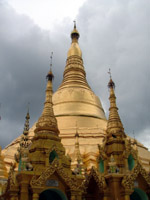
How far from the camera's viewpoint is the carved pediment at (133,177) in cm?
1401

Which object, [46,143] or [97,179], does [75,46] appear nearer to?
[46,143]

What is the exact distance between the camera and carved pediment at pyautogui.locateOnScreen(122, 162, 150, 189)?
14.0 meters

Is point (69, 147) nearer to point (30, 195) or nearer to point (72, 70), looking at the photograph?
point (30, 195)

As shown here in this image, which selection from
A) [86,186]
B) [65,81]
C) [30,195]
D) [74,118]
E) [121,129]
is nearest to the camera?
[30,195]

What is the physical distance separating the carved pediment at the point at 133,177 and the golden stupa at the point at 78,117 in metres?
5.53

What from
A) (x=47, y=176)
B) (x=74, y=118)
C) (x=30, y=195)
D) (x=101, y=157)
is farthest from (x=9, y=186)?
(x=74, y=118)

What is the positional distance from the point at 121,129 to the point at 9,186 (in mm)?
8094

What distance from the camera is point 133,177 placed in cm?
1433

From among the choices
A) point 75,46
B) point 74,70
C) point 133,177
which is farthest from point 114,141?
point 75,46

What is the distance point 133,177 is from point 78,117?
41.8ft

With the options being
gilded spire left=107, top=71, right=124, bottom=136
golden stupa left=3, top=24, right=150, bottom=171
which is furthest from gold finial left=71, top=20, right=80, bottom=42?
gilded spire left=107, top=71, right=124, bottom=136

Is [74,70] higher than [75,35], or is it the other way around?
[75,35]

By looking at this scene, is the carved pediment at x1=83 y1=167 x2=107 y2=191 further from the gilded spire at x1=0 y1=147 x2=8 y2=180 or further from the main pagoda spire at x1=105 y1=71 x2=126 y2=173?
the gilded spire at x1=0 y1=147 x2=8 y2=180

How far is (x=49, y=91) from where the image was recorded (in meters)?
17.5
